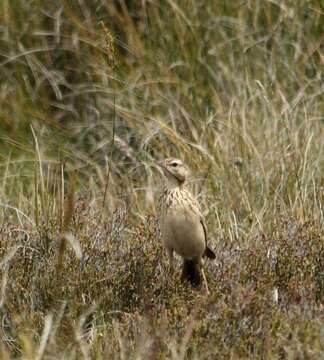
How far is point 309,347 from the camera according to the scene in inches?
188

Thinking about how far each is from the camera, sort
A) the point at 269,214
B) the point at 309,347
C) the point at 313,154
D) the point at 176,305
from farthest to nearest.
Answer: the point at 313,154, the point at 269,214, the point at 176,305, the point at 309,347

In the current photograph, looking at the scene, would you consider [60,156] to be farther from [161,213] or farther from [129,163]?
[161,213]

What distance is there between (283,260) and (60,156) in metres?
2.69

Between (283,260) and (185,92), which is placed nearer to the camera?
(283,260)

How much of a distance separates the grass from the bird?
106 mm

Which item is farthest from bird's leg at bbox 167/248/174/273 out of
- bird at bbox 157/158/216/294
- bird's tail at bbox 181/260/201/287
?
bird's tail at bbox 181/260/201/287

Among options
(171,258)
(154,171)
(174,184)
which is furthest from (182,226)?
(154,171)

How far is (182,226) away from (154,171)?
2003 mm

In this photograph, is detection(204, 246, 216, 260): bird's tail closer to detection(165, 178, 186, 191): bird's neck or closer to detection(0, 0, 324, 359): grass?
detection(0, 0, 324, 359): grass

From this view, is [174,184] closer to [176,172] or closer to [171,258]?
[176,172]

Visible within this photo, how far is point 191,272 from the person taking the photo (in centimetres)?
629

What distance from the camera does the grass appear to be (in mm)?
5145

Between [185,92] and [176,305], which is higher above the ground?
[176,305]

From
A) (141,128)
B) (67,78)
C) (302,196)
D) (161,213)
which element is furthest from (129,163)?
(161,213)
